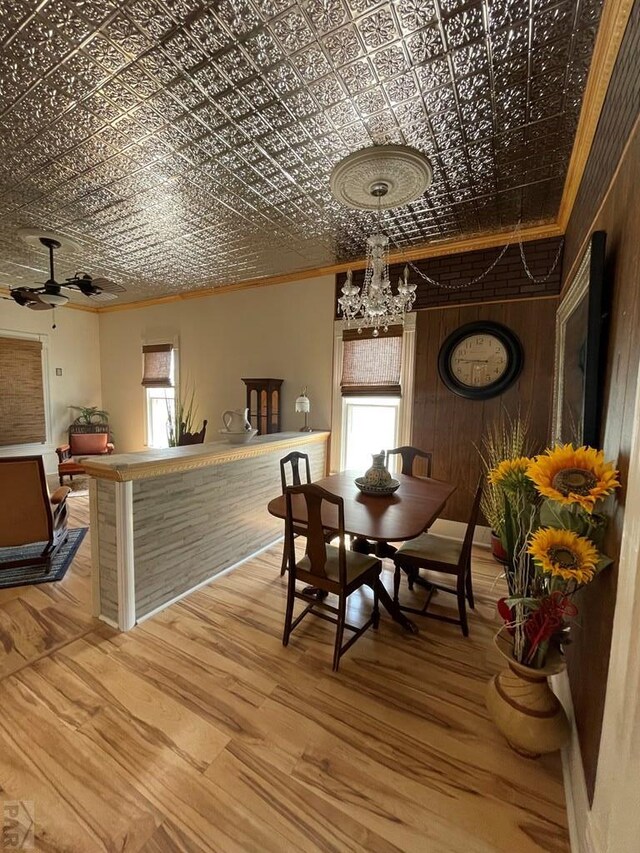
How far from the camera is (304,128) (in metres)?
2.06

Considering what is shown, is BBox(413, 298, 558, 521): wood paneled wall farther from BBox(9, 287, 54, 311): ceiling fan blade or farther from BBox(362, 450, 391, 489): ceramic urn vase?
BBox(9, 287, 54, 311): ceiling fan blade

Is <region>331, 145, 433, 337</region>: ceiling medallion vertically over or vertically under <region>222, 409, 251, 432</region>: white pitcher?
over

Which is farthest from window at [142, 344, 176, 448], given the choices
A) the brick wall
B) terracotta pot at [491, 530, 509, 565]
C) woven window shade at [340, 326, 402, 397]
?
terracotta pot at [491, 530, 509, 565]

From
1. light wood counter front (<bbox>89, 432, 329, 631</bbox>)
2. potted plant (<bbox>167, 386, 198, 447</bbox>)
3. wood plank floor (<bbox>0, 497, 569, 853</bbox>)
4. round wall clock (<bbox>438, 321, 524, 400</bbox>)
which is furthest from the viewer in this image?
potted plant (<bbox>167, 386, 198, 447</bbox>)

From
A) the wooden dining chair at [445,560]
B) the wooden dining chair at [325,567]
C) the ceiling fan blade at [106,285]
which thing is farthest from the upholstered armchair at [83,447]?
the wooden dining chair at [445,560]

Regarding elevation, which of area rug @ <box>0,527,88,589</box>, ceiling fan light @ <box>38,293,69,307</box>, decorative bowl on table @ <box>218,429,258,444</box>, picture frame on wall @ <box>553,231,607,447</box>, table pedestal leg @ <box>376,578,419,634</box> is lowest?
area rug @ <box>0,527,88,589</box>

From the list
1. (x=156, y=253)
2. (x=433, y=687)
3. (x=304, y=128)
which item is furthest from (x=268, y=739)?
(x=156, y=253)

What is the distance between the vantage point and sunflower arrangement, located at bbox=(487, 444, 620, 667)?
1.13 meters

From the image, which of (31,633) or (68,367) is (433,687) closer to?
(31,633)

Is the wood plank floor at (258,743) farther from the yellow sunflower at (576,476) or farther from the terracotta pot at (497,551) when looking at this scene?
the yellow sunflower at (576,476)

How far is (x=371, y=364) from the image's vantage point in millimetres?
4090

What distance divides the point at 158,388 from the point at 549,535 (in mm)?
6068

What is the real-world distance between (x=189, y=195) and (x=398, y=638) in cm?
353

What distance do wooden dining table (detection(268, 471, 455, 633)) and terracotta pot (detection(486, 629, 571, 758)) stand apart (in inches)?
27.1
